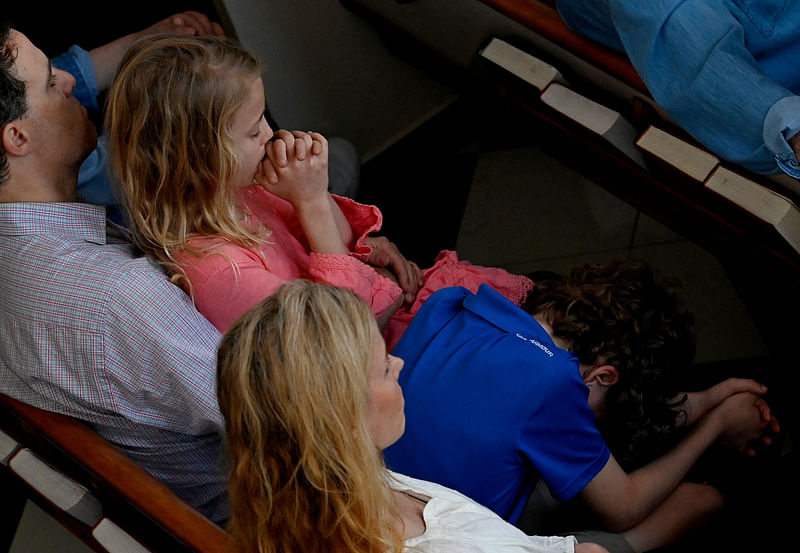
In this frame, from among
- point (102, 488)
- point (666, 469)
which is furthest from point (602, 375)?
point (102, 488)

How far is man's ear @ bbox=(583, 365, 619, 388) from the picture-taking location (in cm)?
144

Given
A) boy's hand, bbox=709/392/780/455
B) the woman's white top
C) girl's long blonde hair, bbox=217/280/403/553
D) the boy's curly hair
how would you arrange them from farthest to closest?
boy's hand, bbox=709/392/780/455
the boy's curly hair
the woman's white top
girl's long blonde hair, bbox=217/280/403/553

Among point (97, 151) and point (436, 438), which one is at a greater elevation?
point (436, 438)

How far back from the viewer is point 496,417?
1234 mm

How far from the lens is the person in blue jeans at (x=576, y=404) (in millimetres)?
1251

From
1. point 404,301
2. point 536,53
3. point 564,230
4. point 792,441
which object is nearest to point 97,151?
point 404,301

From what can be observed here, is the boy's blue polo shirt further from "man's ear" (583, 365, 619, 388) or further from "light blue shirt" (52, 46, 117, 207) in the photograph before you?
"light blue shirt" (52, 46, 117, 207)

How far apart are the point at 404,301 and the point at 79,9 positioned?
156 centimetres

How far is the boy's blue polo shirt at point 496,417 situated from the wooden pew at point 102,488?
0.36 meters

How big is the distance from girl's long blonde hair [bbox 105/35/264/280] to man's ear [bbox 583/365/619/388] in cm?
62

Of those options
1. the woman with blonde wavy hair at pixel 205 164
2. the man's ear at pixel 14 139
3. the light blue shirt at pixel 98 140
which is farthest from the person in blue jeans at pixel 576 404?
the light blue shirt at pixel 98 140

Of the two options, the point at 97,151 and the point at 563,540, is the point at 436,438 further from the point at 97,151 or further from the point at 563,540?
the point at 97,151

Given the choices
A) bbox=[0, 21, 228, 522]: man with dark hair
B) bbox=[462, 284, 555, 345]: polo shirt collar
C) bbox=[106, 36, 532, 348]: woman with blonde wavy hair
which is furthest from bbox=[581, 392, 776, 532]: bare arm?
bbox=[0, 21, 228, 522]: man with dark hair

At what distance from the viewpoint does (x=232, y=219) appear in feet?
4.58
